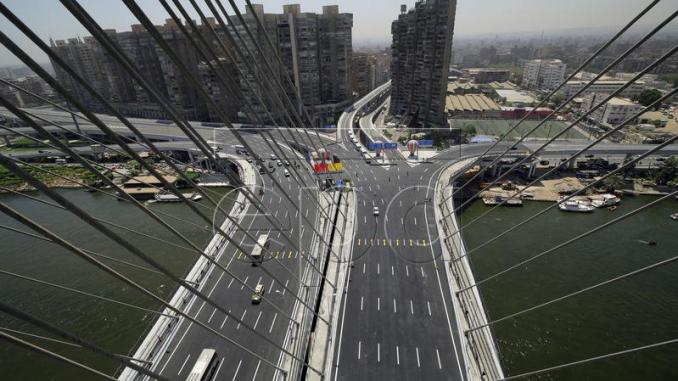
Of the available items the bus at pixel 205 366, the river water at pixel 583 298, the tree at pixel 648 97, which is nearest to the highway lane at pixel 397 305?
the river water at pixel 583 298

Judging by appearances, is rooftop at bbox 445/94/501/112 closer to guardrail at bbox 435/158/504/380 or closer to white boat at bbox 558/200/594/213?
white boat at bbox 558/200/594/213

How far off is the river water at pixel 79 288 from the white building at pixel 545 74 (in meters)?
130

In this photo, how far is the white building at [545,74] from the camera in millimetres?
112500

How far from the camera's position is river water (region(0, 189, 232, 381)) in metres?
21.0

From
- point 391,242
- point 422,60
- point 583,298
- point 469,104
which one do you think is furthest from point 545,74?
point 391,242

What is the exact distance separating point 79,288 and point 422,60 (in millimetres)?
65985

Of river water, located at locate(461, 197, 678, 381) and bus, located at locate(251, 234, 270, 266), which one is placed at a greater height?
bus, located at locate(251, 234, 270, 266)

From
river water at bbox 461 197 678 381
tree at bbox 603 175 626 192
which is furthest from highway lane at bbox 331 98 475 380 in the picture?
tree at bbox 603 175 626 192

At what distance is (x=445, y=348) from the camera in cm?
1855

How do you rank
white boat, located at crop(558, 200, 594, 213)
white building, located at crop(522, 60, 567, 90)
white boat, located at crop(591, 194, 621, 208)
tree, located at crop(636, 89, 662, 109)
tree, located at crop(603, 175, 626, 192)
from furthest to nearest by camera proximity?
1. white building, located at crop(522, 60, 567, 90)
2. tree, located at crop(636, 89, 662, 109)
3. tree, located at crop(603, 175, 626, 192)
4. white boat, located at crop(591, 194, 621, 208)
5. white boat, located at crop(558, 200, 594, 213)

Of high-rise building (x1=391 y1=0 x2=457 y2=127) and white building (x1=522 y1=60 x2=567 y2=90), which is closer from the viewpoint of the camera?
high-rise building (x1=391 y1=0 x2=457 y2=127)

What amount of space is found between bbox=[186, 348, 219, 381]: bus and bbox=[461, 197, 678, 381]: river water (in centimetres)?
1841

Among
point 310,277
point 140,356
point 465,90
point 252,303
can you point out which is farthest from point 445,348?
point 465,90

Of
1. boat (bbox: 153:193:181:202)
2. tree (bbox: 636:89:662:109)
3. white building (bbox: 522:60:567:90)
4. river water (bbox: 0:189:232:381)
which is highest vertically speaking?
white building (bbox: 522:60:567:90)
